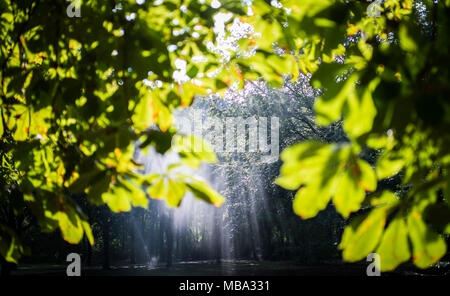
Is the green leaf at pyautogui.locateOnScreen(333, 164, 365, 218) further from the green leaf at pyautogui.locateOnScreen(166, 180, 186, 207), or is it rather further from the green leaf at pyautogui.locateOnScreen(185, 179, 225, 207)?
the green leaf at pyautogui.locateOnScreen(166, 180, 186, 207)

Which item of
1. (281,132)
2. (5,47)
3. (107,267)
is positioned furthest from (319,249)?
(5,47)

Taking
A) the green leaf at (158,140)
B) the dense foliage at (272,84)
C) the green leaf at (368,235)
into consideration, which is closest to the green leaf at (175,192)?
the dense foliage at (272,84)

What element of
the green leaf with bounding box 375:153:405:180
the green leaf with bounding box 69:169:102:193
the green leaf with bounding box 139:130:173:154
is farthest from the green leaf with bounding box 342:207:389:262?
the green leaf with bounding box 69:169:102:193

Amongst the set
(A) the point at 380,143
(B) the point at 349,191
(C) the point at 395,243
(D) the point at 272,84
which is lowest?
(C) the point at 395,243

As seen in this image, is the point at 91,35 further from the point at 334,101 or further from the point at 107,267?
the point at 107,267

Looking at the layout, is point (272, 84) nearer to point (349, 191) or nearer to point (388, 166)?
point (388, 166)

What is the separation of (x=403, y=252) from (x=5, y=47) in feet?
10.0

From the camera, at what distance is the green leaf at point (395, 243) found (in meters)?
0.86

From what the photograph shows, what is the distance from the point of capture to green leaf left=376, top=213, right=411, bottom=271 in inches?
34.0

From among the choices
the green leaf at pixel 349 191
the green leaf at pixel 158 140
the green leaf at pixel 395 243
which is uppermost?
the green leaf at pixel 158 140

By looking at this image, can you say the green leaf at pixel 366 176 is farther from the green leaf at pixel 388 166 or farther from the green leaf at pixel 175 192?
the green leaf at pixel 175 192

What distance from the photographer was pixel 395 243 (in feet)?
2.85

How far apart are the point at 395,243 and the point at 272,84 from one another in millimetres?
1201

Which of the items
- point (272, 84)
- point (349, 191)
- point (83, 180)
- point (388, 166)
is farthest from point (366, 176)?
point (272, 84)
